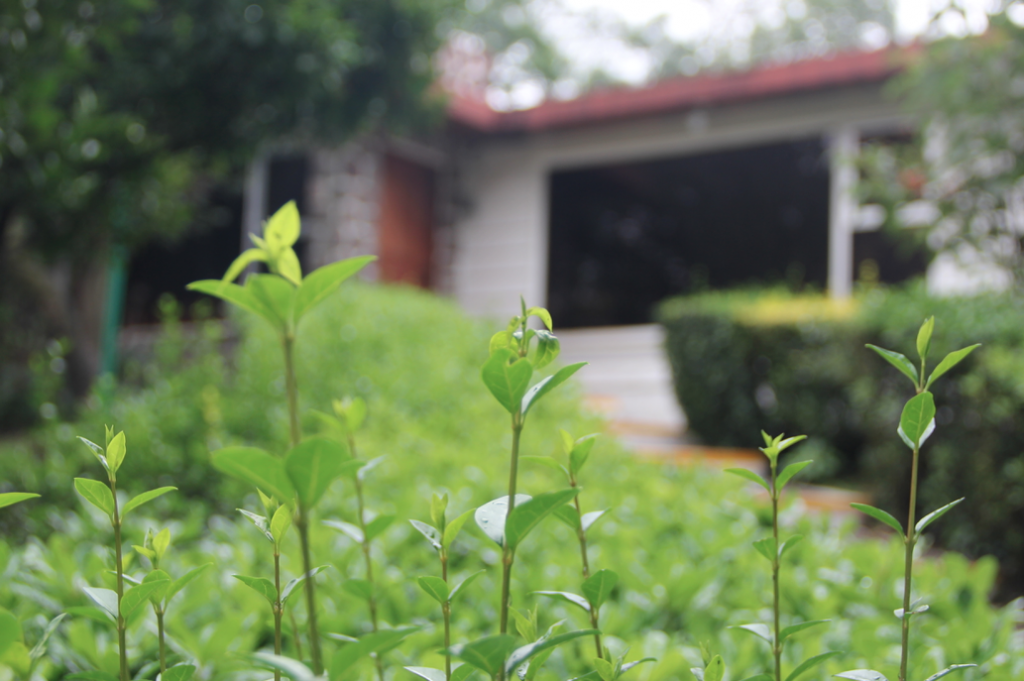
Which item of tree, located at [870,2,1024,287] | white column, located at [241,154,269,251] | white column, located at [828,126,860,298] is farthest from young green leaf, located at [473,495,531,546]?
white column, located at [241,154,269,251]

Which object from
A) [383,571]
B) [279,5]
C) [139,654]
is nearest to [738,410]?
[279,5]

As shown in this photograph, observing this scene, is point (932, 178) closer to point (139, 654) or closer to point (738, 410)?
point (738, 410)

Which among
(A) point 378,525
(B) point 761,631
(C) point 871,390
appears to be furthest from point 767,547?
(C) point 871,390

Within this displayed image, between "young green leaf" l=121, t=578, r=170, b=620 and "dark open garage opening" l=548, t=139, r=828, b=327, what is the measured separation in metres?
8.85

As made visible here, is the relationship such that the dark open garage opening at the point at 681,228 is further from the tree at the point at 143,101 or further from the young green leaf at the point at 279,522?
the young green leaf at the point at 279,522

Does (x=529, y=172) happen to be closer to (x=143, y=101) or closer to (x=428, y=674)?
(x=143, y=101)

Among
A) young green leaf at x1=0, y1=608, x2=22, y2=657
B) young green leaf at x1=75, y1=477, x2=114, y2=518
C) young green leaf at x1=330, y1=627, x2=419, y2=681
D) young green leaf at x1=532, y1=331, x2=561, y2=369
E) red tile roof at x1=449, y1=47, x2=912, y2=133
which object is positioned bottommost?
young green leaf at x1=330, y1=627, x2=419, y2=681

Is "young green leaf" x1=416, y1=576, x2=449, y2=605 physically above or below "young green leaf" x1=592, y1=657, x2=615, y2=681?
above

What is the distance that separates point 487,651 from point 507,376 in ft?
0.63

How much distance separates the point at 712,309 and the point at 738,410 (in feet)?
2.92

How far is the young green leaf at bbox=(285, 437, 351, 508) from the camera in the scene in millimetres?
467

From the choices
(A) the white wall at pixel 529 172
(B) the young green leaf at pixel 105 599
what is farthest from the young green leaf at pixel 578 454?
(A) the white wall at pixel 529 172

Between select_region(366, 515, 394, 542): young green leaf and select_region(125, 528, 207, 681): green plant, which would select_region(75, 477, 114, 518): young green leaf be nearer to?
select_region(125, 528, 207, 681): green plant

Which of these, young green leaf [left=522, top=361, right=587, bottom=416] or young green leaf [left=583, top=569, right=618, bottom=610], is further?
young green leaf [left=583, top=569, right=618, bottom=610]
